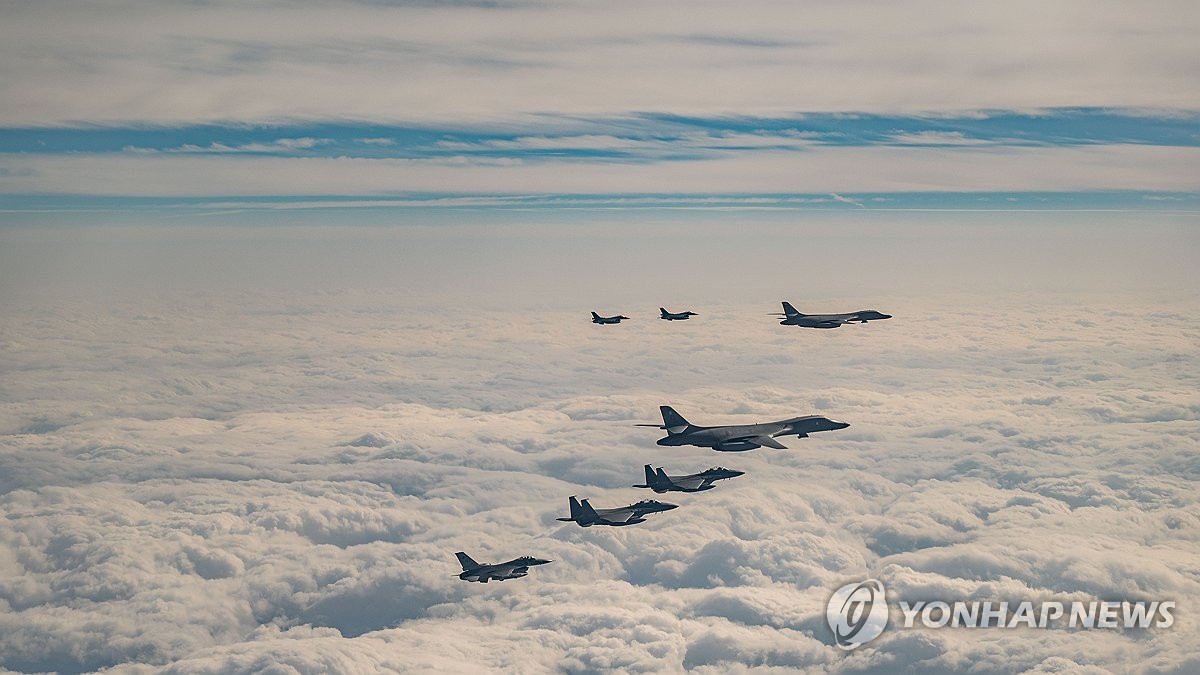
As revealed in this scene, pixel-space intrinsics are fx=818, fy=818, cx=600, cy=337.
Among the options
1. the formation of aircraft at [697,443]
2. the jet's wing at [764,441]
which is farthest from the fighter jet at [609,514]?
the jet's wing at [764,441]

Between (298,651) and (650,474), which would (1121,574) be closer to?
(650,474)

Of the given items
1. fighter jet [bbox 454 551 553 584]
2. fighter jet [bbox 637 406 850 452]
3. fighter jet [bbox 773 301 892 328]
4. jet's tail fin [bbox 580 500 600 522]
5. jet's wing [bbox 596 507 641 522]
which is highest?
fighter jet [bbox 773 301 892 328]

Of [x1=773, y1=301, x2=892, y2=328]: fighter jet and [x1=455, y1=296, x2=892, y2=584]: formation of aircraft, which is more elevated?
[x1=773, y1=301, x2=892, y2=328]: fighter jet

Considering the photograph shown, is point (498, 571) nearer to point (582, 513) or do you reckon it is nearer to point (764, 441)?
point (582, 513)

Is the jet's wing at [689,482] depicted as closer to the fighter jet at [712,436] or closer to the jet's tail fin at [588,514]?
the fighter jet at [712,436]

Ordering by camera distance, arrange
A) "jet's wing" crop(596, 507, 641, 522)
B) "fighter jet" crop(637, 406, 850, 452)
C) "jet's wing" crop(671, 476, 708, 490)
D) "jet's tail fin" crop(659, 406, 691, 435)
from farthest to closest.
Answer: "jet's wing" crop(596, 507, 641, 522) < "jet's wing" crop(671, 476, 708, 490) < "jet's tail fin" crop(659, 406, 691, 435) < "fighter jet" crop(637, 406, 850, 452)

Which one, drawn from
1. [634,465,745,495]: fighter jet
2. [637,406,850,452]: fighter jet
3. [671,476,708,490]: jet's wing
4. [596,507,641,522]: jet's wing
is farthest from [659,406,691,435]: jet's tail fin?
[596,507,641,522]: jet's wing

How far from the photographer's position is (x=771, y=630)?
6176 inches

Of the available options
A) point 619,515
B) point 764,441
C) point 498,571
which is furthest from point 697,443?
point 498,571

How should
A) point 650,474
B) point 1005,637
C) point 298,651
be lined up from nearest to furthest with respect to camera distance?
1. point 650,474
2. point 298,651
3. point 1005,637

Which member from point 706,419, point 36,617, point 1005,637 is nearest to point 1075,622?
point 1005,637

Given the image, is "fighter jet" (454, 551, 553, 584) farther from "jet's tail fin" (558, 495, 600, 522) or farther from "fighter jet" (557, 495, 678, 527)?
"jet's tail fin" (558, 495, 600, 522)

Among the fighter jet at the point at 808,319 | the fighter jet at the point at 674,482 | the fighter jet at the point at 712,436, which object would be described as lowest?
the fighter jet at the point at 674,482

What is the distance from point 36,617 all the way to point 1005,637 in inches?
7267
